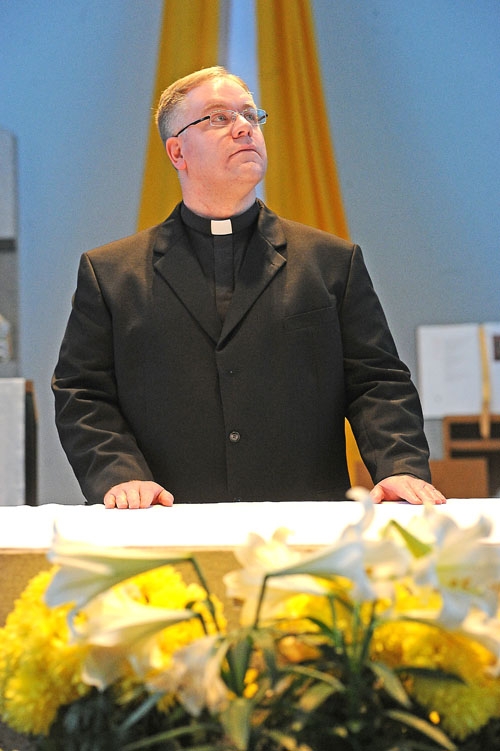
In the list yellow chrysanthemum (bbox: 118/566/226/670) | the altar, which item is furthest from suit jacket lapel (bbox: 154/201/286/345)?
yellow chrysanthemum (bbox: 118/566/226/670)

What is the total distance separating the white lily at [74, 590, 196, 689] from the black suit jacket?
132 centimetres

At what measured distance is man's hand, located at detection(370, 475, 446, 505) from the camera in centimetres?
149

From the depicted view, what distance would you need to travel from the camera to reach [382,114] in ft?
16.9

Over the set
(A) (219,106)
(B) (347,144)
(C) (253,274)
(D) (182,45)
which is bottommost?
(C) (253,274)

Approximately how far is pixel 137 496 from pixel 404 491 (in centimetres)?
39

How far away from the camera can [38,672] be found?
0.67m

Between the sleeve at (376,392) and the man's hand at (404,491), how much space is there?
198 millimetres

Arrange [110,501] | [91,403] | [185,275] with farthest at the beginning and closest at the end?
[185,275], [91,403], [110,501]

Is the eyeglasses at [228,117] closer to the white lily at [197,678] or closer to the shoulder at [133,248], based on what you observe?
the shoulder at [133,248]

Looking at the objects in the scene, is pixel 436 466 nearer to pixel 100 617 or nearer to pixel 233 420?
pixel 233 420

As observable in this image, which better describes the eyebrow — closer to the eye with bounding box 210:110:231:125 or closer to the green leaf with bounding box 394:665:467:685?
Result: the eye with bounding box 210:110:231:125

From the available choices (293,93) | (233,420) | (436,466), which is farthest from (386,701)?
(293,93)

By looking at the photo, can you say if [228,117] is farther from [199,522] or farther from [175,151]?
[199,522]

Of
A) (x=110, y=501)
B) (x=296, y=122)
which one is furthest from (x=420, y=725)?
(x=296, y=122)
